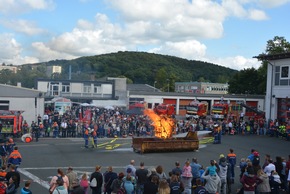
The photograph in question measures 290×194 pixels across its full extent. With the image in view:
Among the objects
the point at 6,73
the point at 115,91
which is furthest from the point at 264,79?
the point at 6,73

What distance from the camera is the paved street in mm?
18184

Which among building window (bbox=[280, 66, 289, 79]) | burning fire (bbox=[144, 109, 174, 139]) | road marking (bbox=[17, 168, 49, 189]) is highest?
building window (bbox=[280, 66, 289, 79])

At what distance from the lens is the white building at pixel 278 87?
124 feet

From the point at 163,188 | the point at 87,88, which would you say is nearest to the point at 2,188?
the point at 163,188

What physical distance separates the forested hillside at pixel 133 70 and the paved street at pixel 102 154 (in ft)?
222

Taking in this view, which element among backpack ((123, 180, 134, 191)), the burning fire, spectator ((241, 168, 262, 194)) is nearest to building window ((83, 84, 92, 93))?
the burning fire

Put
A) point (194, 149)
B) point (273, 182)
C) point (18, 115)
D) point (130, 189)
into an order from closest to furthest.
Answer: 1. point (130, 189)
2. point (273, 182)
3. point (194, 149)
4. point (18, 115)

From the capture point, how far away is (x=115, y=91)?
58875 mm

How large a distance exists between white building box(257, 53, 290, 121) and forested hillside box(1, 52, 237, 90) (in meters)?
60.8

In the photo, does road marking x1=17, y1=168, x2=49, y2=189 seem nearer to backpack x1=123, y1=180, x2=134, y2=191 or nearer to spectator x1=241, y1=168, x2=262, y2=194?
backpack x1=123, y1=180, x2=134, y2=191

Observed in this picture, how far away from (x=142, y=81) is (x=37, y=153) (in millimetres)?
122271

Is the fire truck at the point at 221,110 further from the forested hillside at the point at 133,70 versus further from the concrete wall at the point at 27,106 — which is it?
the forested hillside at the point at 133,70

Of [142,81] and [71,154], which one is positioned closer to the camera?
[71,154]

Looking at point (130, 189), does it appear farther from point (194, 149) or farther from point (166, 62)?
point (166, 62)
